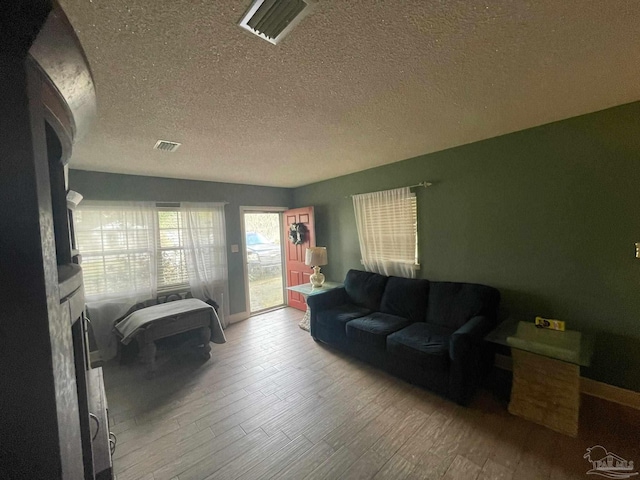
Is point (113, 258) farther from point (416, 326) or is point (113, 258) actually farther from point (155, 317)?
point (416, 326)

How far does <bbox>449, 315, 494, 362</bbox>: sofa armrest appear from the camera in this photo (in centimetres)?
210

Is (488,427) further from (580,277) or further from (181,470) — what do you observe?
(181,470)

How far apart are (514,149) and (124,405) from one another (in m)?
4.33

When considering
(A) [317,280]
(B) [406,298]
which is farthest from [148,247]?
(B) [406,298]

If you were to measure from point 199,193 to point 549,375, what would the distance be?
449 cm

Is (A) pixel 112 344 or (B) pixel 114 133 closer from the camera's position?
(B) pixel 114 133

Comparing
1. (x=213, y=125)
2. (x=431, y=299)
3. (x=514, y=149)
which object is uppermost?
(x=213, y=125)

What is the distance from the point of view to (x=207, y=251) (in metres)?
4.11

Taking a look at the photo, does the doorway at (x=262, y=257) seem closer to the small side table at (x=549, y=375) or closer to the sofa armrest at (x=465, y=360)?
the sofa armrest at (x=465, y=360)

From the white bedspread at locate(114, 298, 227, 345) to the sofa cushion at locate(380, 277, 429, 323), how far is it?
6.93 ft

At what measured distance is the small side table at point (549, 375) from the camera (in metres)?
1.83

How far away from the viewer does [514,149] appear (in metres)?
2.52

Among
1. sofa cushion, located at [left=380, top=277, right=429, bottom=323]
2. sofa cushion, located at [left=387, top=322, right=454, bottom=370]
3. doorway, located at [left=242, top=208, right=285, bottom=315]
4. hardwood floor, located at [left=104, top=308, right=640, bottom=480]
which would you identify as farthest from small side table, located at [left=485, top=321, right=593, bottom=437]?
doorway, located at [left=242, top=208, right=285, bottom=315]

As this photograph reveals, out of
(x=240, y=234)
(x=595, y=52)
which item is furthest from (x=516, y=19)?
(x=240, y=234)
